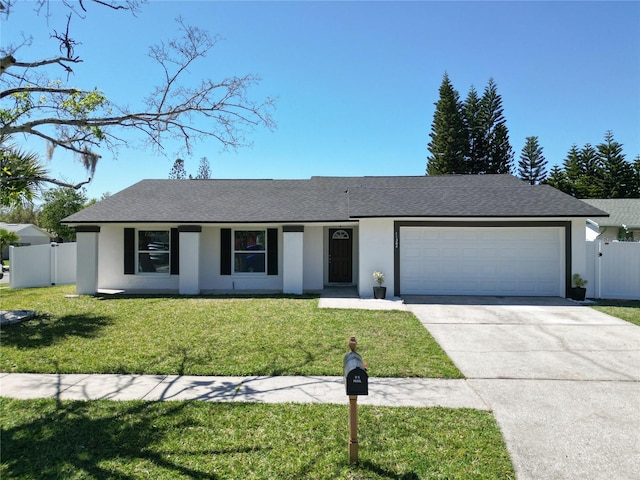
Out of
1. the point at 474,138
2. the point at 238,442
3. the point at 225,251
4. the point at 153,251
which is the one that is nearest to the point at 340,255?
the point at 225,251

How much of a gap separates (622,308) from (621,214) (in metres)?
18.7

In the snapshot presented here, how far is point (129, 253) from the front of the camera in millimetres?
14000

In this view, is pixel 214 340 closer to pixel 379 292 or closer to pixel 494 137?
pixel 379 292

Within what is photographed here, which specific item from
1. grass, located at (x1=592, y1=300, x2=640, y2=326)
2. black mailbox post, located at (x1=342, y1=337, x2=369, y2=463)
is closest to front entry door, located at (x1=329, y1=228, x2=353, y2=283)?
grass, located at (x1=592, y1=300, x2=640, y2=326)

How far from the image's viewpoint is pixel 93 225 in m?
13.1

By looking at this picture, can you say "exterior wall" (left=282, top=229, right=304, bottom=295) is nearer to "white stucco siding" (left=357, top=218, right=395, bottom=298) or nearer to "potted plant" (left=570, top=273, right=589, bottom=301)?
"white stucco siding" (left=357, top=218, right=395, bottom=298)

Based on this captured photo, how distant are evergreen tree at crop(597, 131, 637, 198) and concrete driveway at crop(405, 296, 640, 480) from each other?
110 feet

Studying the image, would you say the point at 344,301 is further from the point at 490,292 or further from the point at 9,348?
the point at 9,348

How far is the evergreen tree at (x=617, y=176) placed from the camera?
35.7 m

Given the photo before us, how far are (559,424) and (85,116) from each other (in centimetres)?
950

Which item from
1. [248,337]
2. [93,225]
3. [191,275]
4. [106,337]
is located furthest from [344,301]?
[93,225]

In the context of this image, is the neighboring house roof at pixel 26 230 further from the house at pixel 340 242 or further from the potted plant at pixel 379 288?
the potted plant at pixel 379 288

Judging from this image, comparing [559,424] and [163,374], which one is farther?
[163,374]

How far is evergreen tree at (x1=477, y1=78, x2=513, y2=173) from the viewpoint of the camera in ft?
129
